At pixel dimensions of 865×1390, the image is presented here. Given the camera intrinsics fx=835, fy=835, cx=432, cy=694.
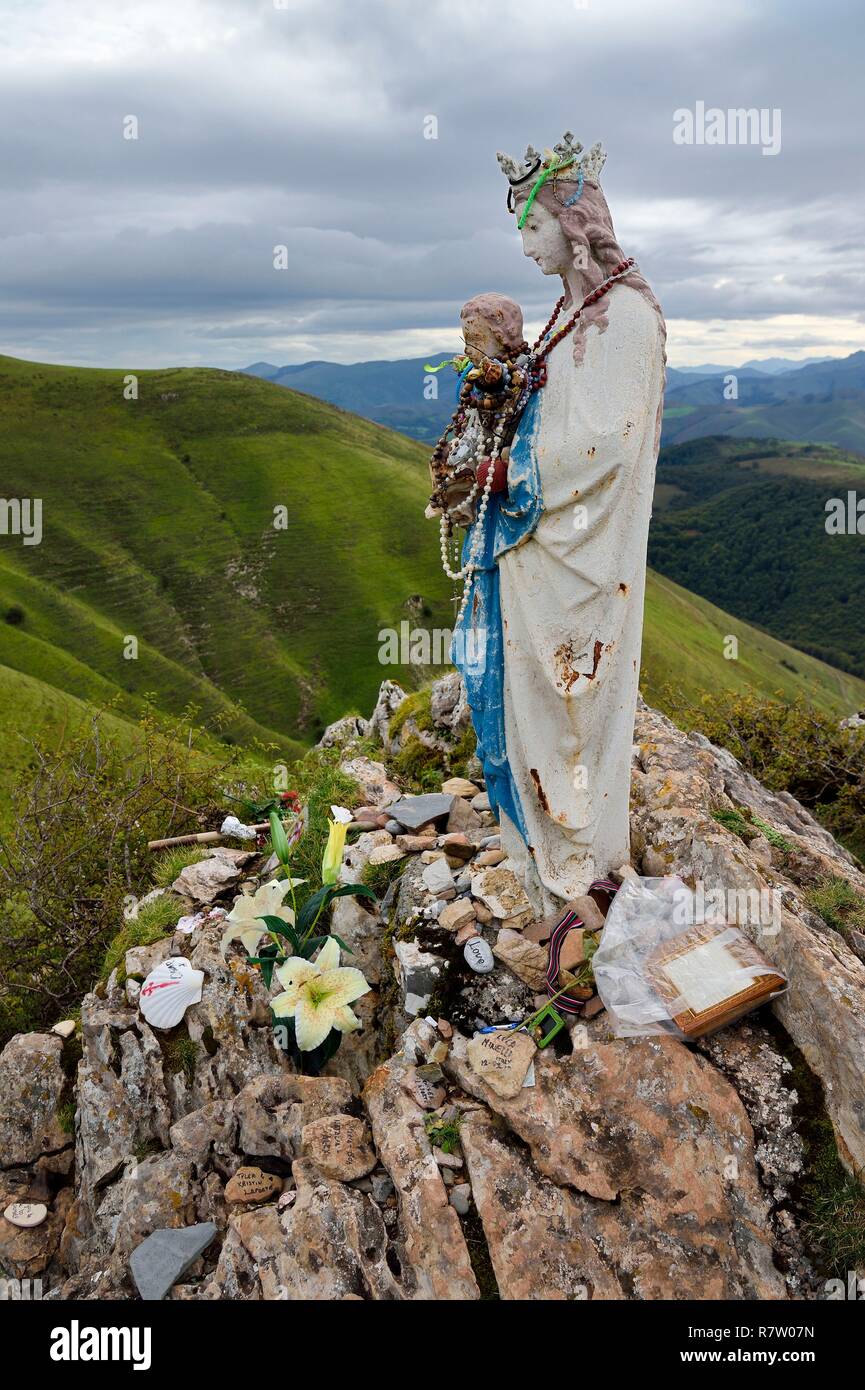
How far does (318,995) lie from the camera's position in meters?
5.32

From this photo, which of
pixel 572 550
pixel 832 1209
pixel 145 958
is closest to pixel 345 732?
pixel 145 958

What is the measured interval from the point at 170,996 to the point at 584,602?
4.37 m

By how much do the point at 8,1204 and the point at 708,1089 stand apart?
565 cm

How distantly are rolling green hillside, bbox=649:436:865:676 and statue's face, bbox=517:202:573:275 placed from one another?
385ft

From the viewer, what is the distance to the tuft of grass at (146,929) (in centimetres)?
726

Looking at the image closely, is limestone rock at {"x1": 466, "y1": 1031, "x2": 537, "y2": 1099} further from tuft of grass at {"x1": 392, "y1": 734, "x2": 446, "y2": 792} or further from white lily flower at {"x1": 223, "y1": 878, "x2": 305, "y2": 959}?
tuft of grass at {"x1": 392, "y1": 734, "x2": 446, "y2": 792}

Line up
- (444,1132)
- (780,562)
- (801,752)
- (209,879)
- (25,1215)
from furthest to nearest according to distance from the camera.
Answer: (780,562)
(801,752)
(209,879)
(25,1215)
(444,1132)

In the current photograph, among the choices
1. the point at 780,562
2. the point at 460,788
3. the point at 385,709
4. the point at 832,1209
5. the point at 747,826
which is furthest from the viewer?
the point at 780,562

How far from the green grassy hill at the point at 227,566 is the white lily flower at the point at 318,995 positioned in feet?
192

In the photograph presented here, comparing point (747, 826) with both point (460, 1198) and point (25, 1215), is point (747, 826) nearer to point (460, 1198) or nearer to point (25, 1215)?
point (460, 1198)

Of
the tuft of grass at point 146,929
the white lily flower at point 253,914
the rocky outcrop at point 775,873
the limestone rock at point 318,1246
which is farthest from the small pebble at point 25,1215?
the rocky outcrop at point 775,873

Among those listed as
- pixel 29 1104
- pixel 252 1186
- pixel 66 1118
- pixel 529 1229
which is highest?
pixel 529 1229

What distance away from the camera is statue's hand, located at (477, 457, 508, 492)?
18.7 feet
